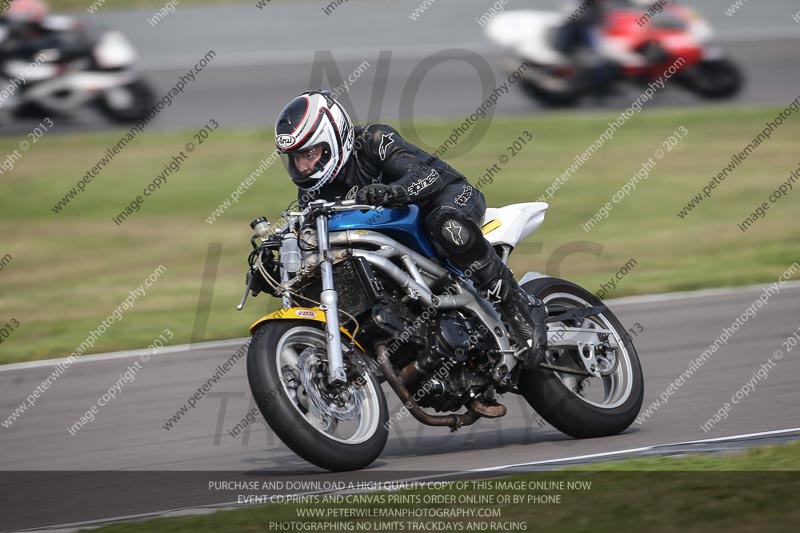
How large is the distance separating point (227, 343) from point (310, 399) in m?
4.03

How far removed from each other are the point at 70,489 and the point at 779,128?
1617 cm

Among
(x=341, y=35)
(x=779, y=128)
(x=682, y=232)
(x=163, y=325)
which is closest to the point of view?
(x=163, y=325)

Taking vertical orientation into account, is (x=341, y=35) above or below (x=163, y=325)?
below

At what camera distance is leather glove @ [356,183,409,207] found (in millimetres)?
5848

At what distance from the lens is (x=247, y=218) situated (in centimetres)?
1584

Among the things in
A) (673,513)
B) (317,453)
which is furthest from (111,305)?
(673,513)

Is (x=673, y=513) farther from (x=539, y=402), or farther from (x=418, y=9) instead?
(x=418, y=9)

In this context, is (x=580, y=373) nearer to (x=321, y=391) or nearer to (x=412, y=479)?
(x=412, y=479)

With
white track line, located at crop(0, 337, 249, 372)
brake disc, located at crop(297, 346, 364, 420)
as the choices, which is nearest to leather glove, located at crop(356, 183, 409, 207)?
brake disc, located at crop(297, 346, 364, 420)

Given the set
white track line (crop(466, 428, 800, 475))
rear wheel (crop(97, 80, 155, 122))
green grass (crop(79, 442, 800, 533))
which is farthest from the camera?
rear wheel (crop(97, 80, 155, 122))

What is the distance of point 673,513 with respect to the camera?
Result: 16.0ft

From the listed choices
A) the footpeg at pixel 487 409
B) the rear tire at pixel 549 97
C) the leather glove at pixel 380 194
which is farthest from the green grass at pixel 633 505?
the rear tire at pixel 549 97

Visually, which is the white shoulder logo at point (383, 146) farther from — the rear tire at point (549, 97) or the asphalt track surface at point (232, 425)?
the rear tire at point (549, 97)

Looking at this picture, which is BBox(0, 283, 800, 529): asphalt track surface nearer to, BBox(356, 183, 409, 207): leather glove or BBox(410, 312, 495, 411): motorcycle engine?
BBox(410, 312, 495, 411): motorcycle engine
